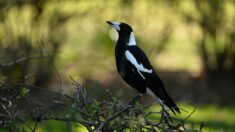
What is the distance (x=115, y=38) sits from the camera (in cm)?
1098

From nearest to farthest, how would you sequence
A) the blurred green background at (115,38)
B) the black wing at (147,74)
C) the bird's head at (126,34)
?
the black wing at (147,74)
the bird's head at (126,34)
the blurred green background at (115,38)

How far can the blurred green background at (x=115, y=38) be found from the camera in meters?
10.4

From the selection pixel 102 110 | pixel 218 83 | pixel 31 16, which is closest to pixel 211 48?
pixel 218 83

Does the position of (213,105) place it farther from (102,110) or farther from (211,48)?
(102,110)

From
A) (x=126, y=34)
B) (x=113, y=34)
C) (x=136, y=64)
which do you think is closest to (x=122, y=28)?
(x=126, y=34)

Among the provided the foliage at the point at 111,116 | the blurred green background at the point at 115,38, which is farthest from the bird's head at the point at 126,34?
the blurred green background at the point at 115,38

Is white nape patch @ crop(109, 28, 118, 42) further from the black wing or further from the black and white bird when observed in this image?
the black wing

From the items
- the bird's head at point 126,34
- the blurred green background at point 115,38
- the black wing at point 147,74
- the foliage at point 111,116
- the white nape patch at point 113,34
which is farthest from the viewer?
the white nape patch at point 113,34

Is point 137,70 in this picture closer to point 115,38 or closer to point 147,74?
point 147,74

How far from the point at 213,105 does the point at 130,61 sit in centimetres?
496

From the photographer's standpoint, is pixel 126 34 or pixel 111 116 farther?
pixel 126 34

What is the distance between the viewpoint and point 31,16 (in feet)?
34.7

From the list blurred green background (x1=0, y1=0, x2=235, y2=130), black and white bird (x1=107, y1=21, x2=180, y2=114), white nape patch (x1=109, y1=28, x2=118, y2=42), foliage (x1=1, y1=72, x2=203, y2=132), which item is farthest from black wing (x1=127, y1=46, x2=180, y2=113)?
white nape patch (x1=109, y1=28, x2=118, y2=42)

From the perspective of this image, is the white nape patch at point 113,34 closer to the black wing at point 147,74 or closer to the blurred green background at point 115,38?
the blurred green background at point 115,38
